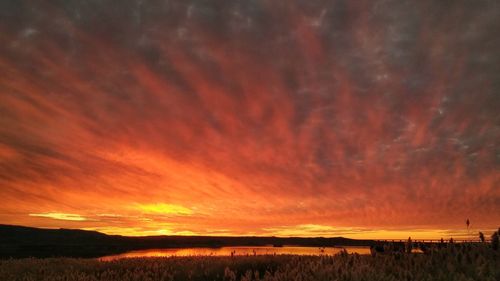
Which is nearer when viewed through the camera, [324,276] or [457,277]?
[457,277]

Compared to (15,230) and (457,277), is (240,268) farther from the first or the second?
(15,230)

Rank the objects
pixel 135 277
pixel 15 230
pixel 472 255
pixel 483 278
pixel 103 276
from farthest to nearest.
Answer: pixel 15 230 → pixel 103 276 → pixel 135 277 → pixel 472 255 → pixel 483 278

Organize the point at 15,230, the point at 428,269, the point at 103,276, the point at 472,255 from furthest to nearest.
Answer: the point at 15,230, the point at 103,276, the point at 472,255, the point at 428,269

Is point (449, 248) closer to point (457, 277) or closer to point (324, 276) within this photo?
point (457, 277)

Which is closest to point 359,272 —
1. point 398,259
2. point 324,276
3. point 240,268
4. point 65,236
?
→ point 324,276

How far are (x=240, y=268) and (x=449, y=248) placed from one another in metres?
8.47

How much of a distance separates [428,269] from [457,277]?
1154mm

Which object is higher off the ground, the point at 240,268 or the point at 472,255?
the point at 472,255

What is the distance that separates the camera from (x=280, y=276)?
25.0 ft

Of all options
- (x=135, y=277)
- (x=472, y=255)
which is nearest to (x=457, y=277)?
(x=472, y=255)

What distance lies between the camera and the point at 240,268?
15.1m

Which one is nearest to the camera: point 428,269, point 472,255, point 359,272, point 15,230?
point 359,272

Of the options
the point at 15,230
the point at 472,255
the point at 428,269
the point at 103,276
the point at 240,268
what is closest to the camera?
the point at 428,269

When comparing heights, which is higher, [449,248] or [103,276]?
[449,248]
